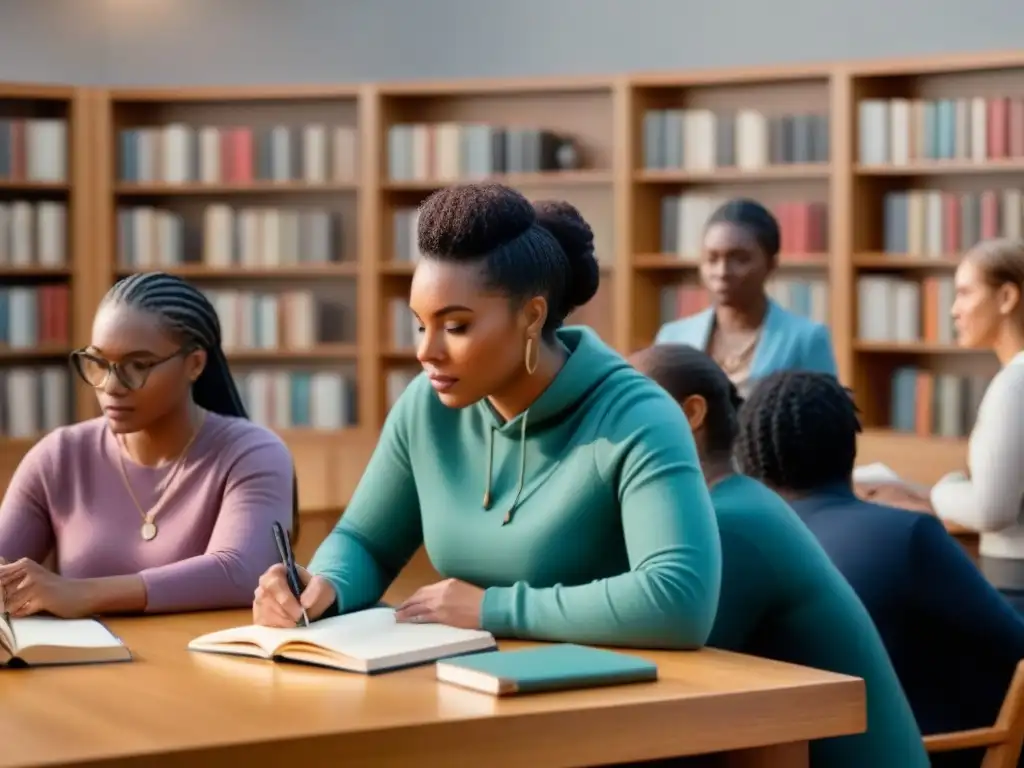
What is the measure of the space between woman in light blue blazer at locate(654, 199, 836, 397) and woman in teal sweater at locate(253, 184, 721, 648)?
8.61ft

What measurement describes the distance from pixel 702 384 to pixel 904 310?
4.80m

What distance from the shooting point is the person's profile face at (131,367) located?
2748 mm

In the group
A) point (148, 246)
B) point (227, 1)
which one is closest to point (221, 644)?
point (148, 246)

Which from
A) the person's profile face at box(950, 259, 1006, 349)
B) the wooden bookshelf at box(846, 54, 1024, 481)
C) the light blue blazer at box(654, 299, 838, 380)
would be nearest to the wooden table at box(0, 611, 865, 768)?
the person's profile face at box(950, 259, 1006, 349)

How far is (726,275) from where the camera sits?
509 centimetres

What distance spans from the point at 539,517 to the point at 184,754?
73 cm

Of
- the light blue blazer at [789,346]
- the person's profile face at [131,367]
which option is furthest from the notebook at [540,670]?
the light blue blazer at [789,346]

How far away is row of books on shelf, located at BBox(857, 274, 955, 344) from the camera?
289 inches

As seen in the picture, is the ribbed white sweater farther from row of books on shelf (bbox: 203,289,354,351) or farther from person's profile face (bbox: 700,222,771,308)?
row of books on shelf (bbox: 203,289,354,351)

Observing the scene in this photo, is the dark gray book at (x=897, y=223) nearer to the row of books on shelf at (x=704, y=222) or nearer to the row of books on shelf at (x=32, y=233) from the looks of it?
the row of books on shelf at (x=704, y=222)

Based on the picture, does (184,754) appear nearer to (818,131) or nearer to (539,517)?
(539,517)

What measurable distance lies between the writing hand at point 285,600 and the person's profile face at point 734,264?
2.92 metres

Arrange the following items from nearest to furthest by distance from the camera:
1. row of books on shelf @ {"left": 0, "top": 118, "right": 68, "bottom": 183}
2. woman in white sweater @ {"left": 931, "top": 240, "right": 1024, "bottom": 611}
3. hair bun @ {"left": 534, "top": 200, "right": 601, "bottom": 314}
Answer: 1. hair bun @ {"left": 534, "top": 200, "right": 601, "bottom": 314}
2. woman in white sweater @ {"left": 931, "top": 240, "right": 1024, "bottom": 611}
3. row of books on shelf @ {"left": 0, "top": 118, "right": 68, "bottom": 183}

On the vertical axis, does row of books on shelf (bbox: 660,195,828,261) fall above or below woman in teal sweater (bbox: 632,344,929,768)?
above
